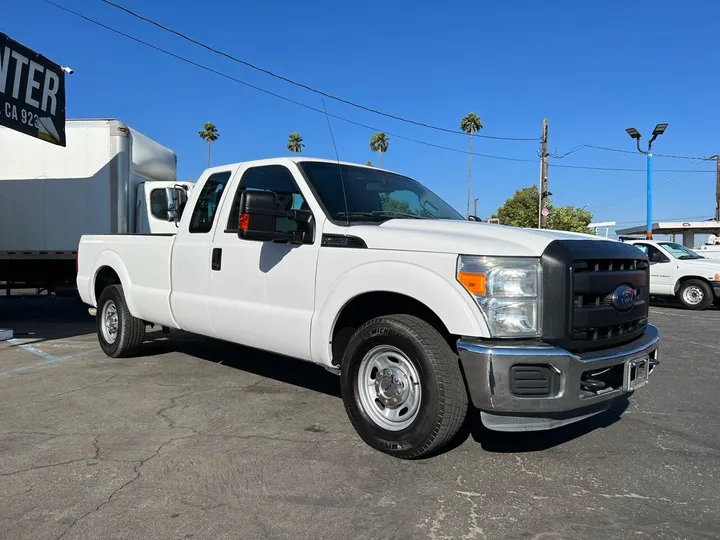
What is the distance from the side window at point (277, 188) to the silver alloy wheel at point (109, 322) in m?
2.74

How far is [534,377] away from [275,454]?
1775 mm

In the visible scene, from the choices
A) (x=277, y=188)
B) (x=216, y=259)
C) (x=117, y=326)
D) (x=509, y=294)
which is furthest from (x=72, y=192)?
(x=509, y=294)

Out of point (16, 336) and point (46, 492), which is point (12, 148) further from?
point (46, 492)

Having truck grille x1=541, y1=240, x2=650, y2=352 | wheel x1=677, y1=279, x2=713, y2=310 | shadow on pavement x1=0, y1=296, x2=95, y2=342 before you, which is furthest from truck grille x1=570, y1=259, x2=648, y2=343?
wheel x1=677, y1=279, x2=713, y2=310

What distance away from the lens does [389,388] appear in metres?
3.71

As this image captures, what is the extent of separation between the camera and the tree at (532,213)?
4431 centimetres

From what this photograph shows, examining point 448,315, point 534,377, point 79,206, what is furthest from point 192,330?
point 79,206

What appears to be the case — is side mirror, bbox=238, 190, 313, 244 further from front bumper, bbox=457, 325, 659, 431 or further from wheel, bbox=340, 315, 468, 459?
front bumper, bbox=457, 325, 659, 431

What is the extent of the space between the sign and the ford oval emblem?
826cm

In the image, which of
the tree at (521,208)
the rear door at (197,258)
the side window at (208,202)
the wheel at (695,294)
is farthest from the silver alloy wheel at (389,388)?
the tree at (521,208)

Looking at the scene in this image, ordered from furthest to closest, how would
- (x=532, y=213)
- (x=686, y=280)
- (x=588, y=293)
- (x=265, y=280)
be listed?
1. (x=532, y=213)
2. (x=686, y=280)
3. (x=265, y=280)
4. (x=588, y=293)

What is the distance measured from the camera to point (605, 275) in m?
3.47

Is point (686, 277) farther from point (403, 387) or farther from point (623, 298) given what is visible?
point (403, 387)

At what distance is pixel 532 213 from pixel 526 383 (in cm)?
5684
